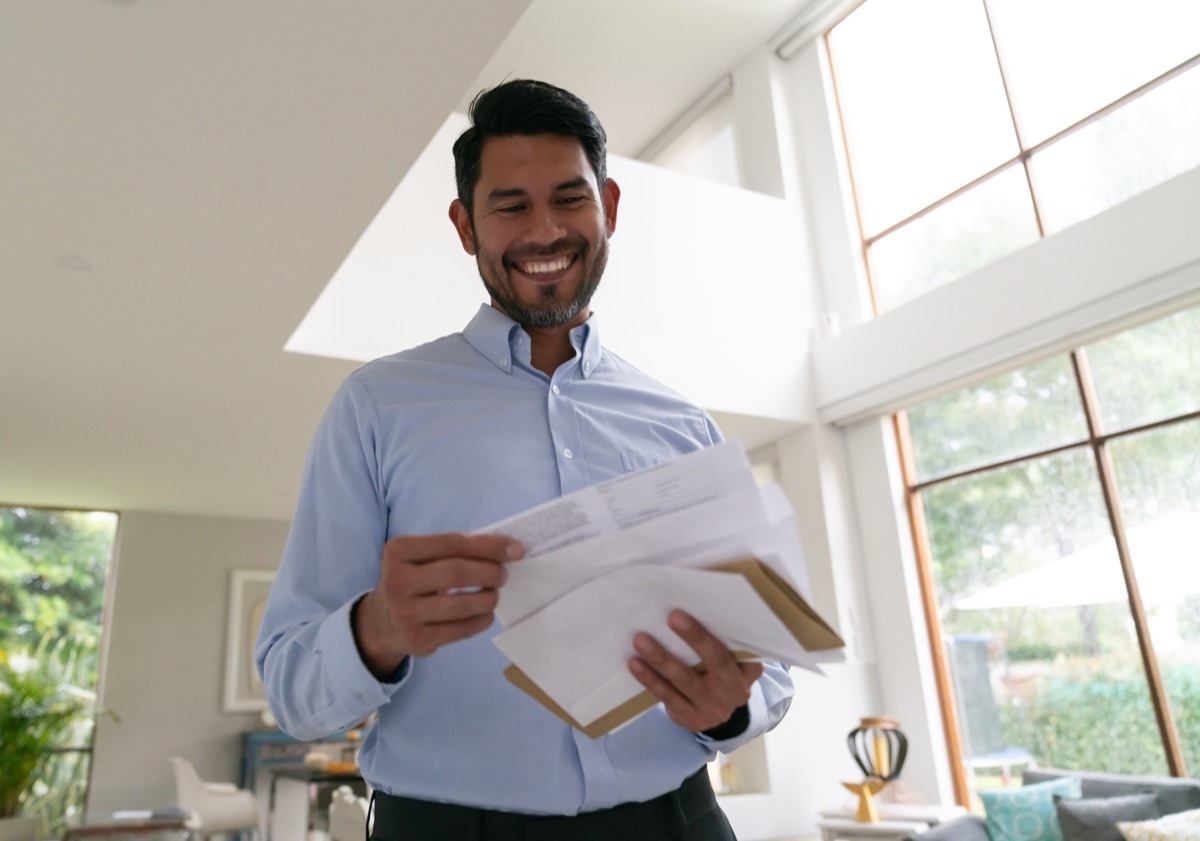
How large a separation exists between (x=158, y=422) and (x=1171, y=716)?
5481 millimetres

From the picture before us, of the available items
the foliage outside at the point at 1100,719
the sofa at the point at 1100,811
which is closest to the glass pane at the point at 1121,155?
the foliage outside at the point at 1100,719

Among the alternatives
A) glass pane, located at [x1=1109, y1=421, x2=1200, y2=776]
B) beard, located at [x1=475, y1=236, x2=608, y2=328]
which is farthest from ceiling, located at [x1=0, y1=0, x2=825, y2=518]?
glass pane, located at [x1=1109, y1=421, x2=1200, y2=776]

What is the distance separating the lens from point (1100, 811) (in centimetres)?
390

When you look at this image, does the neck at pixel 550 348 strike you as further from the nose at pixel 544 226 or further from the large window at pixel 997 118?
the large window at pixel 997 118

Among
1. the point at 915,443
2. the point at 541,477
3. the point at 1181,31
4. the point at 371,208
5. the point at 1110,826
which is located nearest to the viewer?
the point at 541,477

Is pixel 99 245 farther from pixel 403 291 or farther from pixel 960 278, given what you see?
pixel 960 278

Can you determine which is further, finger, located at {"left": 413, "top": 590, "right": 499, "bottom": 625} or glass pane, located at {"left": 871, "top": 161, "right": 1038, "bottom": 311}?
glass pane, located at {"left": 871, "top": 161, "right": 1038, "bottom": 311}

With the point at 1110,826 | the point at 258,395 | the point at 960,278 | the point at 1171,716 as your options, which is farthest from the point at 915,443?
the point at 258,395

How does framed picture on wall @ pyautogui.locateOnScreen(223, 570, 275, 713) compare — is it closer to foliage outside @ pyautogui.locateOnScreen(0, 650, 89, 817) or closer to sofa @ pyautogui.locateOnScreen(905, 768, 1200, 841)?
foliage outside @ pyautogui.locateOnScreen(0, 650, 89, 817)

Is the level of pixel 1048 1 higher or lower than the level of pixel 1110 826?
higher

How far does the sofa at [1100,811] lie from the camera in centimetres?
382

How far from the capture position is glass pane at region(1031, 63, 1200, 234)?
15.7 feet

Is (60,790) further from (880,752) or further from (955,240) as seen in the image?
(955,240)

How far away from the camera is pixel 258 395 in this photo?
4.90 m
